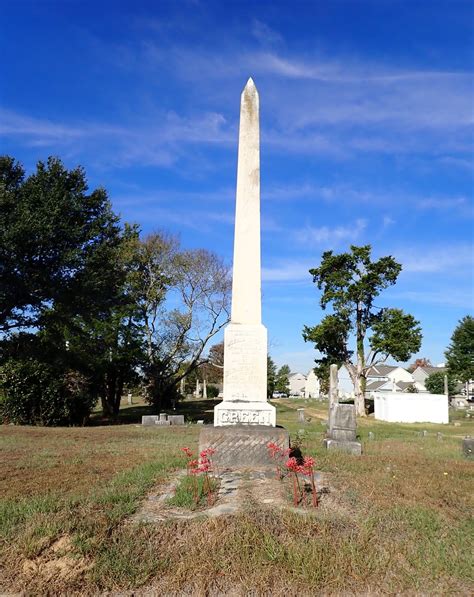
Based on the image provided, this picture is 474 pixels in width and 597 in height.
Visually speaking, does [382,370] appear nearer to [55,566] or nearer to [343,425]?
[343,425]

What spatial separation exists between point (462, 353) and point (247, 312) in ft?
172

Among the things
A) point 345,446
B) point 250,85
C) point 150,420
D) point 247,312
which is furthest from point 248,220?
point 150,420

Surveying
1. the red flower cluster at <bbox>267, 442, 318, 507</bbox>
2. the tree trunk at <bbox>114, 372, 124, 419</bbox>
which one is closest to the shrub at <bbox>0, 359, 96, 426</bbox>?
the tree trunk at <bbox>114, 372, 124, 419</bbox>

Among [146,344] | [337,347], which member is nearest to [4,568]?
[146,344]

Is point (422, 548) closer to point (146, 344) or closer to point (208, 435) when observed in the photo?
point (208, 435)

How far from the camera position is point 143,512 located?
493 cm

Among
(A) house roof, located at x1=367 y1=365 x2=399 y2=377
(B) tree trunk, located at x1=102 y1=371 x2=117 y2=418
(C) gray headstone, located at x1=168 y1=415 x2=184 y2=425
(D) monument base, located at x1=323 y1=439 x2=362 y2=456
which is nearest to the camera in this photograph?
(D) monument base, located at x1=323 y1=439 x2=362 y2=456

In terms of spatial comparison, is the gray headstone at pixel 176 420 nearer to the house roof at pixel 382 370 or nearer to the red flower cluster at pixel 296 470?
the red flower cluster at pixel 296 470

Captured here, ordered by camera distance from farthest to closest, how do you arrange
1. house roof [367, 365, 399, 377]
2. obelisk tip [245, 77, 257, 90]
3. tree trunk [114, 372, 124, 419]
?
house roof [367, 365, 399, 377]
tree trunk [114, 372, 124, 419]
obelisk tip [245, 77, 257, 90]

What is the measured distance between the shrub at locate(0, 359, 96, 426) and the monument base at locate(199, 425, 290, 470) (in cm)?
1435

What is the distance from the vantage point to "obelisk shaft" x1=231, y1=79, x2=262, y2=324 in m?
7.78

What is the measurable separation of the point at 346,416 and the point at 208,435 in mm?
7208

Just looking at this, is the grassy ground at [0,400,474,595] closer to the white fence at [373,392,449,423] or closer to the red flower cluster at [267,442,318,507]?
the red flower cluster at [267,442,318,507]

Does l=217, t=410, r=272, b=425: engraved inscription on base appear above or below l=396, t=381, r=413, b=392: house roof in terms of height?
above
